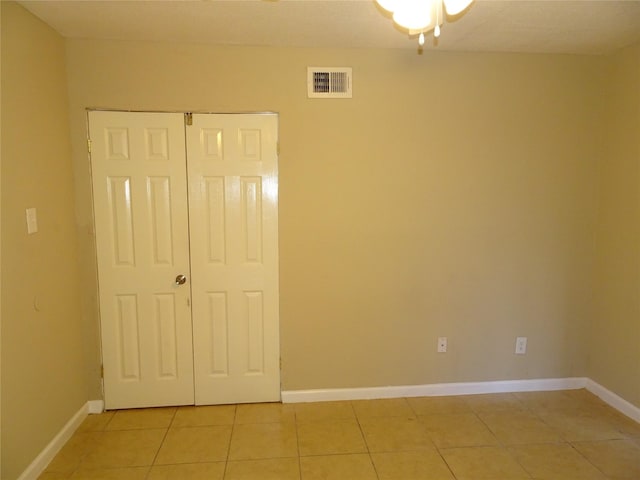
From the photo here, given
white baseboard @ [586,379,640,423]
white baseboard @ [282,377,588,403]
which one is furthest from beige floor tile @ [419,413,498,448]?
white baseboard @ [586,379,640,423]

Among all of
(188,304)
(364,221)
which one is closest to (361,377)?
(364,221)

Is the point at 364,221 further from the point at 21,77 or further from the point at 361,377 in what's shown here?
the point at 21,77

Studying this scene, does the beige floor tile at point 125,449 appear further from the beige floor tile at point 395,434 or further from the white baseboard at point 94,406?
the beige floor tile at point 395,434

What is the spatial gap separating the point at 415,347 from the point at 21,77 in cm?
296

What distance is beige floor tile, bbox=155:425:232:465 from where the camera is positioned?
2.38 meters

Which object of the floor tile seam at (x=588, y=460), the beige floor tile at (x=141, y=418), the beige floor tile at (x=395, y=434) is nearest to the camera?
the floor tile seam at (x=588, y=460)

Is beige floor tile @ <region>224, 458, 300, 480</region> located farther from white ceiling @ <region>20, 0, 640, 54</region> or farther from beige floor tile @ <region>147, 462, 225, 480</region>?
white ceiling @ <region>20, 0, 640, 54</region>

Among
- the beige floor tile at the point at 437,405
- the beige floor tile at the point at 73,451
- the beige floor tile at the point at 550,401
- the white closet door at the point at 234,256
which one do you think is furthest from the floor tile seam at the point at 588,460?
the beige floor tile at the point at 73,451

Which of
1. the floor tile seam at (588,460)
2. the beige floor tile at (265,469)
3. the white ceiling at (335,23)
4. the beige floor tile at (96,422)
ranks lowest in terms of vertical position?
the floor tile seam at (588,460)

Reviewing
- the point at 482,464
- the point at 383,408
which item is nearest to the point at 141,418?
the point at 383,408

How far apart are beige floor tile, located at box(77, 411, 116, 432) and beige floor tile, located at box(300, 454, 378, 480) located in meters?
1.38

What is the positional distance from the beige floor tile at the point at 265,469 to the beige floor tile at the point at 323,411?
17.6 inches

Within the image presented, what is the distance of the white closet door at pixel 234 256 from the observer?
9.05 feet

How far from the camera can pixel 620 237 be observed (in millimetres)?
2879
